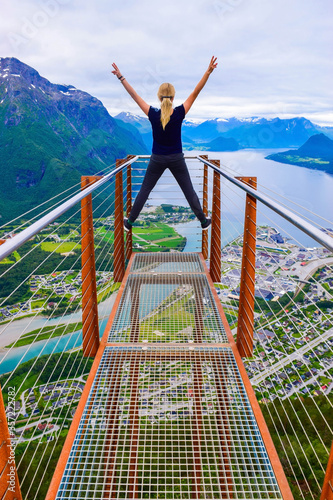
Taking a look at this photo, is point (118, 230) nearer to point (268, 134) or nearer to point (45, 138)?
point (45, 138)

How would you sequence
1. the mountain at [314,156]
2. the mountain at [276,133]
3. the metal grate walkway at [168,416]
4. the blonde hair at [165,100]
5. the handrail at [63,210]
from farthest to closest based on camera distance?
the mountain at [276,133]
the mountain at [314,156]
the blonde hair at [165,100]
the metal grate walkway at [168,416]
the handrail at [63,210]

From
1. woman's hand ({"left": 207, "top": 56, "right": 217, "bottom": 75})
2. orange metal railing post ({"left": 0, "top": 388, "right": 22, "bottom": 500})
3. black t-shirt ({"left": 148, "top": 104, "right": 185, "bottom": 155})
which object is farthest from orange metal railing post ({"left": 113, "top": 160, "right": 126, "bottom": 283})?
orange metal railing post ({"left": 0, "top": 388, "right": 22, "bottom": 500})

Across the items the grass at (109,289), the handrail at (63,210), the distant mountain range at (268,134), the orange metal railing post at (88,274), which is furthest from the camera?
the distant mountain range at (268,134)

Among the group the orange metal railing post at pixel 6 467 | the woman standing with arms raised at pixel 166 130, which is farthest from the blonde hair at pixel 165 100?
the orange metal railing post at pixel 6 467

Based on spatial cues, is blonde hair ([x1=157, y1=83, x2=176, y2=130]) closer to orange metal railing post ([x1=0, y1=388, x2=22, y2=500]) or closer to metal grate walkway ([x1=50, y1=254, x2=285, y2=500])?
metal grate walkway ([x1=50, y1=254, x2=285, y2=500])

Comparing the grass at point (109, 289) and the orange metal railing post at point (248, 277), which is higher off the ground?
the orange metal railing post at point (248, 277)

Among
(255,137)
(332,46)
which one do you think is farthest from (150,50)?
(255,137)

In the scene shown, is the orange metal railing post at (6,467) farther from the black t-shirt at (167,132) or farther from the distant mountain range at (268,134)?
the distant mountain range at (268,134)
